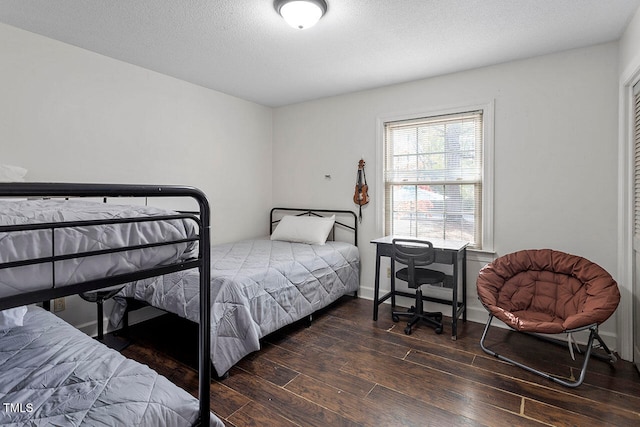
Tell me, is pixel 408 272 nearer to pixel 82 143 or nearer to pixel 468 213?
pixel 468 213

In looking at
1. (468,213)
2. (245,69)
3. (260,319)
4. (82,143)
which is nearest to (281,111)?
(245,69)

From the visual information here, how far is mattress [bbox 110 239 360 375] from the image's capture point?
2225 millimetres

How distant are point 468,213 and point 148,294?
2940 millimetres

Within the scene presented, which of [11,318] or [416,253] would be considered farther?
[416,253]

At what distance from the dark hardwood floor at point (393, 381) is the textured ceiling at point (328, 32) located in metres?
2.39

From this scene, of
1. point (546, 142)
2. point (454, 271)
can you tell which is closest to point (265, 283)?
point (454, 271)

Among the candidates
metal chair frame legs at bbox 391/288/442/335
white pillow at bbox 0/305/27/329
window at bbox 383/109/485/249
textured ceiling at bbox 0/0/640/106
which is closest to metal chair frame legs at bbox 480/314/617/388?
metal chair frame legs at bbox 391/288/442/335

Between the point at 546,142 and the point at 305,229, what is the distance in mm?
2464

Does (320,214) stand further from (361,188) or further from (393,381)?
(393,381)

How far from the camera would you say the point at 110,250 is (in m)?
0.98

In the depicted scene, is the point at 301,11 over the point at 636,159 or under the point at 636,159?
over

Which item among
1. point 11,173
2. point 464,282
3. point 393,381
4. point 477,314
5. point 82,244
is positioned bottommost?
point 393,381

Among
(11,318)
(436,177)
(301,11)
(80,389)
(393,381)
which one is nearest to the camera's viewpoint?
(80,389)

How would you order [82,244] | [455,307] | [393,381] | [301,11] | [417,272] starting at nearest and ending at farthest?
[82,244] < [301,11] < [393,381] < [455,307] < [417,272]
